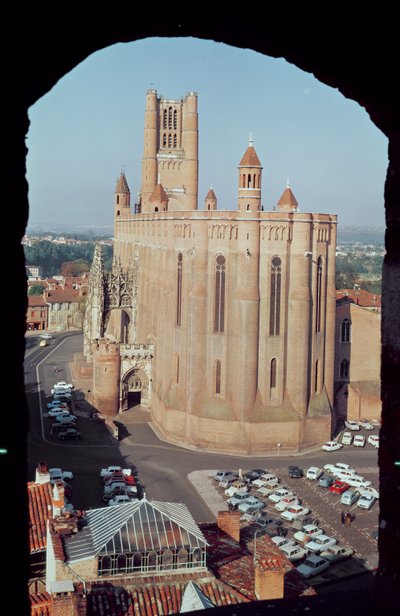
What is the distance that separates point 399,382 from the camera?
13.4 ft

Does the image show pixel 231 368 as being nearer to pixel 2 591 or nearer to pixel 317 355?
pixel 317 355

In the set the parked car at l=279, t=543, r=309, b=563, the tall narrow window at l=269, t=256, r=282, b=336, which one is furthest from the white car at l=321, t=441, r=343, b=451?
the parked car at l=279, t=543, r=309, b=563

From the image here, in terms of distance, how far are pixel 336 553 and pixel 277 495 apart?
5270 millimetres

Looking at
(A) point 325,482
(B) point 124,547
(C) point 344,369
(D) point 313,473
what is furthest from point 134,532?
(C) point 344,369

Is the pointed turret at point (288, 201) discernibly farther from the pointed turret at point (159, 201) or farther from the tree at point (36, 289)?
the tree at point (36, 289)

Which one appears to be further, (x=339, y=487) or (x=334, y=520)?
(x=339, y=487)

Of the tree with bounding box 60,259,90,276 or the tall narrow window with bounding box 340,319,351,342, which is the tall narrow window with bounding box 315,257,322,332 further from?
the tree with bounding box 60,259,90,276

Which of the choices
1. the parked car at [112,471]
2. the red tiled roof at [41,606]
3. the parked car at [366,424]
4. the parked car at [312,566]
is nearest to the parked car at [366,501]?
the parked car at [312,566]

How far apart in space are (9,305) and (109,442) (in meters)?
32.3

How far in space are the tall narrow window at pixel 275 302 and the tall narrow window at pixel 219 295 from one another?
208 centimetres

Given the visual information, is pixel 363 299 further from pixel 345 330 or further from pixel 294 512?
pixel 294 512

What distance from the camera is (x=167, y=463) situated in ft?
106

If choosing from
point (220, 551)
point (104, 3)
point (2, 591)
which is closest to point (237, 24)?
point (104, 3)

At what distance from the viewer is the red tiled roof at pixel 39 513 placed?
16328 millimetres
